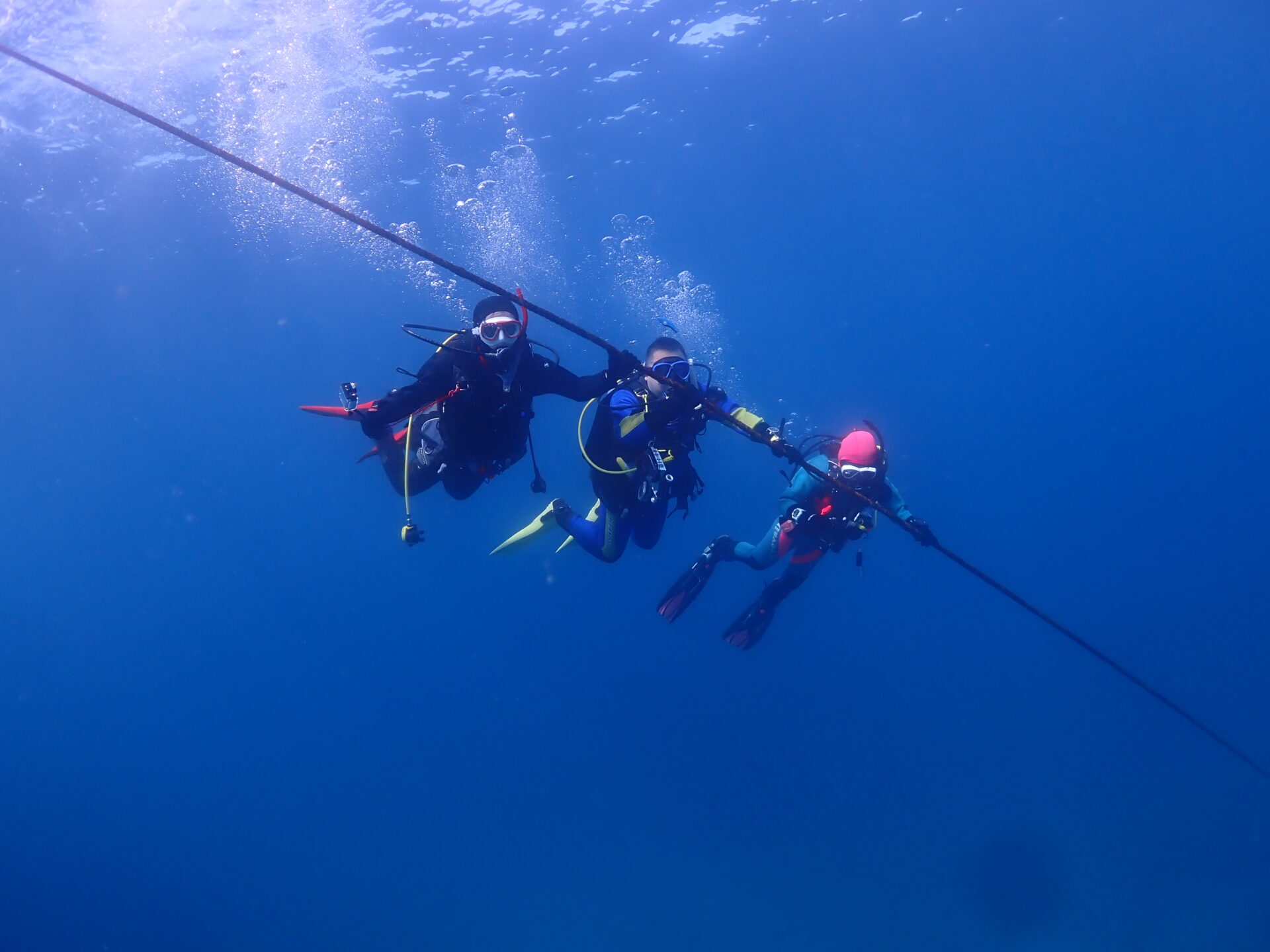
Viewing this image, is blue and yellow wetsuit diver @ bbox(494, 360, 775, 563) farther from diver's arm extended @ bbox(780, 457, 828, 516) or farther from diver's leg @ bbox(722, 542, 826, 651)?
diver's leg @ bbox(722, 542, 826, 651)

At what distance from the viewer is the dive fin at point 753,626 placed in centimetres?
938

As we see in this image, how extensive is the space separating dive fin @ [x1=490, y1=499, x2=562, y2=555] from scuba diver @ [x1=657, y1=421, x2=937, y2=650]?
6.95 ft

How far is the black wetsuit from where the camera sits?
5094 mm

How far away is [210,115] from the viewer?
1612 centimetres

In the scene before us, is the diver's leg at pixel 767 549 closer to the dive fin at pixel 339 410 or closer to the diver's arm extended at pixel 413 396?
the diver's arm extended at pixel 413 396

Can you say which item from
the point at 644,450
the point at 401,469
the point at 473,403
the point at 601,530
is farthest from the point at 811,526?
the point at 401,469

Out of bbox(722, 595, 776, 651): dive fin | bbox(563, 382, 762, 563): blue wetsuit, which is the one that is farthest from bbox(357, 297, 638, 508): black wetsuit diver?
bbox(722, 595, 776, 651): dive fin

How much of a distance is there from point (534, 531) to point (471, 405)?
292 centimetres

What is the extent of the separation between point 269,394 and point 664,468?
4232 centimetres

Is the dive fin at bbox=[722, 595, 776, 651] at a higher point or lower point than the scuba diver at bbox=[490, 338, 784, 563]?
higher

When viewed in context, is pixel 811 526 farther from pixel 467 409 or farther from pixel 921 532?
pixel 467 409

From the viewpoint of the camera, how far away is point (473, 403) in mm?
5375

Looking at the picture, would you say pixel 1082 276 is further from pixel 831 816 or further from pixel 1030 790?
pixel 831 816

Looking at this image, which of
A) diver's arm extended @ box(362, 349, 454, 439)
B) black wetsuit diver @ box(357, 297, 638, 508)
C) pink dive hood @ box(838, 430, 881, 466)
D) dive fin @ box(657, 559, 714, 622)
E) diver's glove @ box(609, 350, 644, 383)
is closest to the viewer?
diver's glove @ box(609, 350, 644, 383)
